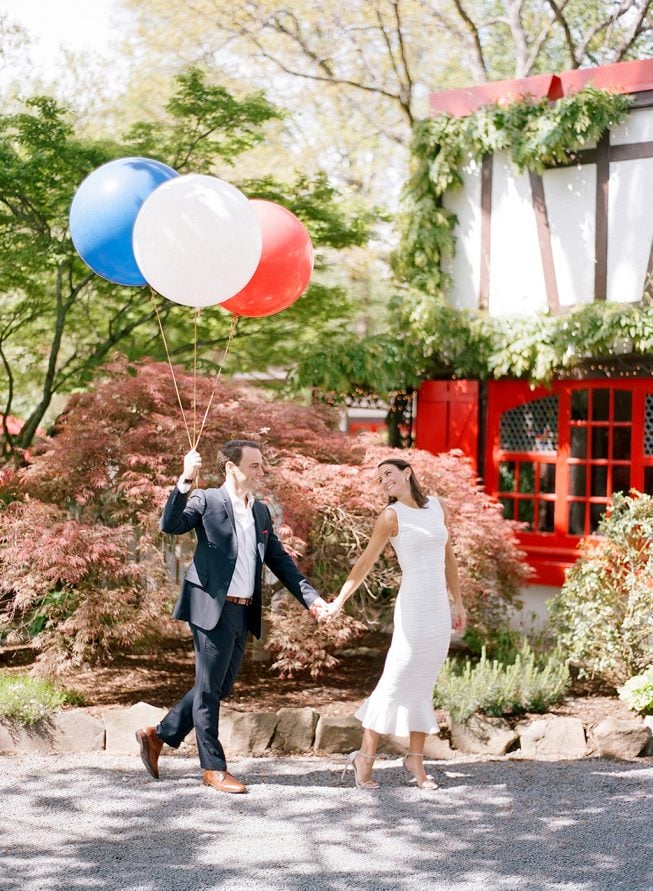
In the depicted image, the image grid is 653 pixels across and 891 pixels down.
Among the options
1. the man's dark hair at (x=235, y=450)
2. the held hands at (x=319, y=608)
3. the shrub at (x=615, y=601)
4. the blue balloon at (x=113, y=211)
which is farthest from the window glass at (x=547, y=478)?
the blue balloon at (x=113, y=211)

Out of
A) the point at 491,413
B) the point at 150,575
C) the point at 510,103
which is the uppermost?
the point at 510,103

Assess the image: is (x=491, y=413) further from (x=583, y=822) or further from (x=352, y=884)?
(x=352, y=884)

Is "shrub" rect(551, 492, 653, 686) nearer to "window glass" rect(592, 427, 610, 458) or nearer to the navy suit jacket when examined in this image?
"window glass" rect(592, 427, 610, 458)

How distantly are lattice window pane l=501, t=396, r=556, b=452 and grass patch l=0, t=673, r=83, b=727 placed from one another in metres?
5.42

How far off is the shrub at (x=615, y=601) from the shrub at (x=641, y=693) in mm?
285

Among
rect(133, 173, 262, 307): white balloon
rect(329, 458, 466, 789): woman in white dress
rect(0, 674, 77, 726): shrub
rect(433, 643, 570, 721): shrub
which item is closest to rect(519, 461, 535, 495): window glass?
rect(433, 643, 570, 721): shrub

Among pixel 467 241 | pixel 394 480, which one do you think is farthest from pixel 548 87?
pixel 394 480

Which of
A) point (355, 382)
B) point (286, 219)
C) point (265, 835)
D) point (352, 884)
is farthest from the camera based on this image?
point (355, 382)

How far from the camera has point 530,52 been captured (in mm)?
16922

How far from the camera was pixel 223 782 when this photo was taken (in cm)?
497

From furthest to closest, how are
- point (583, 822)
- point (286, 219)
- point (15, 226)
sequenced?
point (15, 226), point (286, 219), point (583, 822)

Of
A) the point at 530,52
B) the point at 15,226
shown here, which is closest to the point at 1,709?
the point at 15,226

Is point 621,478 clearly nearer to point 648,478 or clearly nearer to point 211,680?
point 648,478

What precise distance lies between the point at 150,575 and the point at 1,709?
46.7 inches
